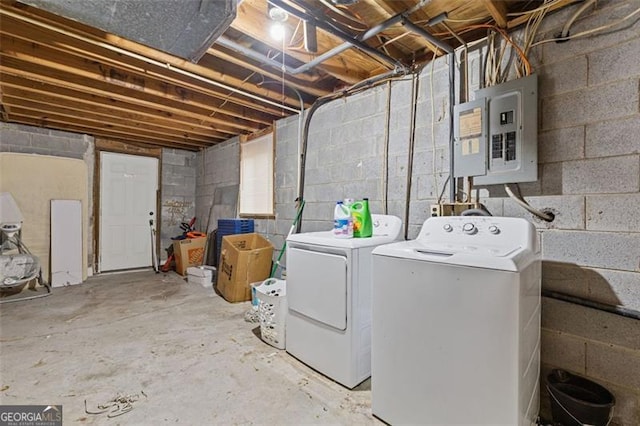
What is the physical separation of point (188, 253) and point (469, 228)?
167 inches

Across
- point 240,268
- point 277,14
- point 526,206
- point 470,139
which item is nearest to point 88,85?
point 277,14

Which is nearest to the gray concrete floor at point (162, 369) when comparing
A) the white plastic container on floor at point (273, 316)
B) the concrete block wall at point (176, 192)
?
the white plastic container on floor at point (273, 316)

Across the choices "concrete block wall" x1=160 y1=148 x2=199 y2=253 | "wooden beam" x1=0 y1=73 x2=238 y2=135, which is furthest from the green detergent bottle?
"concrete block wall" x1=160 y1=148 x2=199 y2=253

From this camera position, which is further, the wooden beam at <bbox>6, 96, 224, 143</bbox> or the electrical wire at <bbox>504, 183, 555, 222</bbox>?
the wooden beam at <bbox>6, 96, 224, 143</bbox>

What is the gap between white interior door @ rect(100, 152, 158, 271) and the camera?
15.7 ft

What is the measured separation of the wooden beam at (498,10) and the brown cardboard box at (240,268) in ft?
9.64

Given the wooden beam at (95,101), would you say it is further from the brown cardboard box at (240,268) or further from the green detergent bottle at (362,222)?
the green detergent bottle at (362,222)

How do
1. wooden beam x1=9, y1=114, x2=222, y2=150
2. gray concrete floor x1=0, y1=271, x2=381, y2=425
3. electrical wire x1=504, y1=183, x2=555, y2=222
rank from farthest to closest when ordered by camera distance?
wooden beam x1=9, y1=114, x2=222, y2=150, electrical wire x1=504, y1=183, x2=555, y2=222, gray concrete floor x1=0, y1=271, x2=381, y2=425

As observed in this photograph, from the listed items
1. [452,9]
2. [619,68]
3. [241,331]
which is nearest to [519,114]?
[619,68]

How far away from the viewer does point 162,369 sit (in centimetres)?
198

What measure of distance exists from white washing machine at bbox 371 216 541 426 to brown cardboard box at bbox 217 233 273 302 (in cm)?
216

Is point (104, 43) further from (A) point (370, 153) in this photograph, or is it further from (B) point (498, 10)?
(B) point (498, 10)

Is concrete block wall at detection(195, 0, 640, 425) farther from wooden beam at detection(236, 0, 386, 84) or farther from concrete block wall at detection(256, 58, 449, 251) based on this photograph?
wooden beam at detection(236, 0, 386, 84)

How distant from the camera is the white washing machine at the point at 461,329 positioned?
3.76ft
